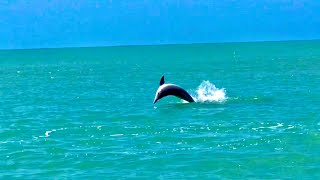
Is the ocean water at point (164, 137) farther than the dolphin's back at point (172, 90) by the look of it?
No

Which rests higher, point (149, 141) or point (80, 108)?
point (80, 108)

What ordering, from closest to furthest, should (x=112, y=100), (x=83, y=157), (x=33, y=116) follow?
(x=83, y=157), (x=33, y=116), (x=112, y=100)

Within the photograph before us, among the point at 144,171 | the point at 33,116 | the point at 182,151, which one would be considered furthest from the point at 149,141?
the point at 33,116

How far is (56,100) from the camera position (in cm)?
5159

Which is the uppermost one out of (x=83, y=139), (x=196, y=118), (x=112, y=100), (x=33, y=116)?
(x=112, y=100)

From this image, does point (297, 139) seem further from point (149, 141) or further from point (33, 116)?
point (33, 116)

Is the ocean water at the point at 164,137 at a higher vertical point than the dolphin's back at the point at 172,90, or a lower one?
lower

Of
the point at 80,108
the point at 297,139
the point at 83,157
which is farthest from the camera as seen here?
the point at 80,108

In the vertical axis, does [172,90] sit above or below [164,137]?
above

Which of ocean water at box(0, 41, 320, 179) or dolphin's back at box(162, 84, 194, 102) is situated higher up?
dolphin's back at box(162, 84, 194, 102)

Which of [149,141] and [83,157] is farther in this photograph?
[149,141]

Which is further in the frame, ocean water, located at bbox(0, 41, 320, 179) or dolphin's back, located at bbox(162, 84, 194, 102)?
dolphin's back, located at bbox(162, 84, 194, 102)

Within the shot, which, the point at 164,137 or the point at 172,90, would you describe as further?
the point at 172,90

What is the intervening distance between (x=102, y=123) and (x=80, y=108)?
28.5 feet
